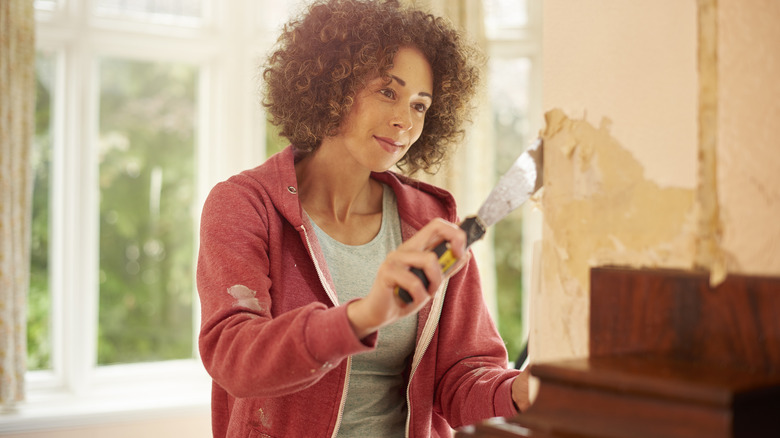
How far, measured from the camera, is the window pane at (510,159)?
12.1ft

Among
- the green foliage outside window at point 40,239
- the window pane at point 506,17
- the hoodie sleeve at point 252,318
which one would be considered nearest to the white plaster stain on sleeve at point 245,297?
the hoodie sleeve at point 252,318

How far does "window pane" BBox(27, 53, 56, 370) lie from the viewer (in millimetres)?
3137

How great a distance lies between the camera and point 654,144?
2.52 feet

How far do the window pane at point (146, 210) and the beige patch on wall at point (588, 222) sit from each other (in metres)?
2.78

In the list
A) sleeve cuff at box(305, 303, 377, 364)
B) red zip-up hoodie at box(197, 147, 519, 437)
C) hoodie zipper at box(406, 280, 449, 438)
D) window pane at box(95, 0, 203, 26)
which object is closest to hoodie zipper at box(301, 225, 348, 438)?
red zip-up hoodie at box(197, 147, 519, 437)

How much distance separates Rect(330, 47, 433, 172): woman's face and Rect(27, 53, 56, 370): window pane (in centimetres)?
230

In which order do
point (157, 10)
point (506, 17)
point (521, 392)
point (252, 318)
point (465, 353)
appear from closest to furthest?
1. point (252, 318)
2. point (521, 392)
3. point (465, 353)
4. point (157, 10)
5. point (506, 17)

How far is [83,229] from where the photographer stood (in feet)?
10.3

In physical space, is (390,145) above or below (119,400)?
above

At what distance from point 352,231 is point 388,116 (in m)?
0.28

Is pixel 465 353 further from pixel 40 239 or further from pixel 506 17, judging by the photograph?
pixel 506 17

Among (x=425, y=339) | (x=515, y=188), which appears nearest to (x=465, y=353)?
(x=425, y=339)

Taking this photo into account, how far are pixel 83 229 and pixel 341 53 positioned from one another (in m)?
2.19

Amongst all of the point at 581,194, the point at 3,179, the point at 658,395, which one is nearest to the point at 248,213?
the point at 581,194
